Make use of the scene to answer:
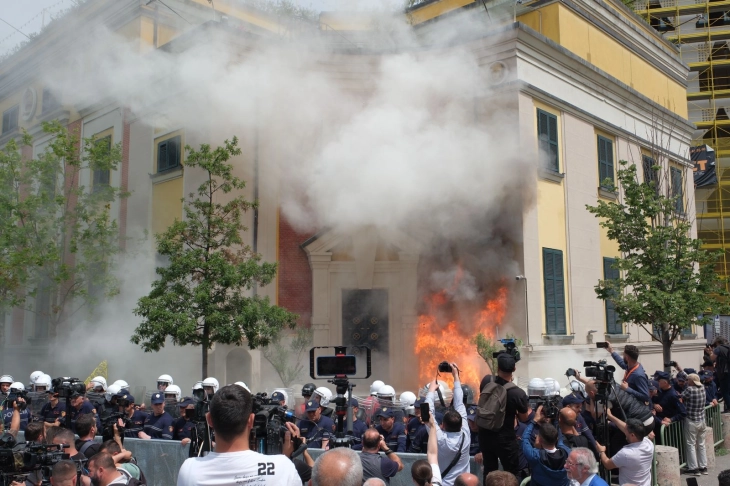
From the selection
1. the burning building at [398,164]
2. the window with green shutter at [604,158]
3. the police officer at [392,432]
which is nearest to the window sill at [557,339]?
the burning building at [398,164]

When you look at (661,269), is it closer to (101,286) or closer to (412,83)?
(412,83)

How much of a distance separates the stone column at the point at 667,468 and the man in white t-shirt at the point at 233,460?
18.6 ft

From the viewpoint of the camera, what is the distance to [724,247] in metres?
27.5

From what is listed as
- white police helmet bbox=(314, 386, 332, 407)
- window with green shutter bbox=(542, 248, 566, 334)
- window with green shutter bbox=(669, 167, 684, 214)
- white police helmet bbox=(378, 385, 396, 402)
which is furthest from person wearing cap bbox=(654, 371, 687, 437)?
window with green shutter bbox=(669, 167, 684, 214)

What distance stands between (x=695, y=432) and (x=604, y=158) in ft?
34.3

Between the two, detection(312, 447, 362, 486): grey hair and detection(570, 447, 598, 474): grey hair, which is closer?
detection(312, 447, 362, 486): grey hair

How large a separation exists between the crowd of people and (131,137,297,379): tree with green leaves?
2.76m

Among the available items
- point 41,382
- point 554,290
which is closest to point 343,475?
point 41,382

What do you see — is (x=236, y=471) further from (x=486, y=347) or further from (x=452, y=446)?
(x=486, y=347)

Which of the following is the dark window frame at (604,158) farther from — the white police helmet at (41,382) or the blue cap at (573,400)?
the white police helmet at (41,382)

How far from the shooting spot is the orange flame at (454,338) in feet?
A: 49.3

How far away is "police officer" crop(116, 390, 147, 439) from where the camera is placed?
7922 mm

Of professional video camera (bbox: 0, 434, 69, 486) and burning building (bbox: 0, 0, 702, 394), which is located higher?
burning building (bbox: 0, 0, 702, 394)

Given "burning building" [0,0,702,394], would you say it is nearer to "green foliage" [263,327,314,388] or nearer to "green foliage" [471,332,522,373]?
"green foliage" [263,327,314,388]
